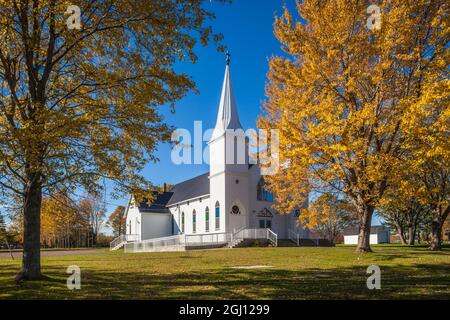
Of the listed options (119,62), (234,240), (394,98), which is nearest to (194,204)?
(234,240)

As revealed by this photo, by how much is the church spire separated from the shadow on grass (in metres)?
22.9

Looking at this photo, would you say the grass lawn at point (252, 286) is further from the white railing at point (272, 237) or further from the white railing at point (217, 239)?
the white railing at point (272, 237)

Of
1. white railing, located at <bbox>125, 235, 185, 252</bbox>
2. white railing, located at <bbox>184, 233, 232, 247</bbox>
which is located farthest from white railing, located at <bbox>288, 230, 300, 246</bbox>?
white railing, located at <bbox>125, 235, 185, 252</bbox>

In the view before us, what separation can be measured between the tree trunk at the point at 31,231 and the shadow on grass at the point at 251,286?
1.82 ft

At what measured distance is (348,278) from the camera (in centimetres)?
1132

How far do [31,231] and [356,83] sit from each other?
14.8 m

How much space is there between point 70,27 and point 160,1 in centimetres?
271

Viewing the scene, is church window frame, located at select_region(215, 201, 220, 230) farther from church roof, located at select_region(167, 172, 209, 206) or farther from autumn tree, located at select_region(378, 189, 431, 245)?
autumn tree, located at select_region(378, 189, 431, 245)

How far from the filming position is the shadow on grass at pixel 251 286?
862cm

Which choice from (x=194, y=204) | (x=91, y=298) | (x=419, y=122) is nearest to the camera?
(x=91, y=298)

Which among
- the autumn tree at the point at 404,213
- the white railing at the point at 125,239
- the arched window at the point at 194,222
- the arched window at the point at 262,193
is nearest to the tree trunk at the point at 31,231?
the autumn tree at the point at 404,213

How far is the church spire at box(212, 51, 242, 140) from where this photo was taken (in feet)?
116

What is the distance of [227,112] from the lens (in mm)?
35750
